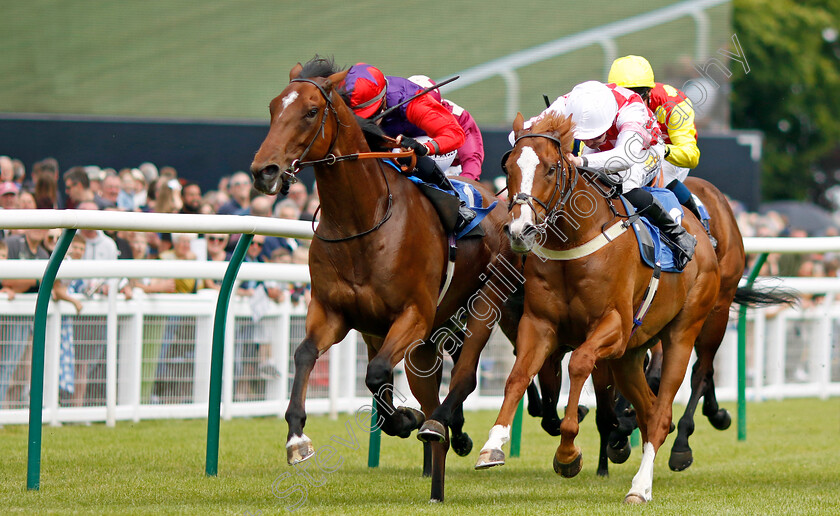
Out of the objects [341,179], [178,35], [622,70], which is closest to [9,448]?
[341,179]

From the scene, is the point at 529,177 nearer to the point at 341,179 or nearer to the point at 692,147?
the point at 341,179

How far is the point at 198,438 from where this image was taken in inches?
309

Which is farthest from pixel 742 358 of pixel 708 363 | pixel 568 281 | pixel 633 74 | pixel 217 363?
pixel 217 363

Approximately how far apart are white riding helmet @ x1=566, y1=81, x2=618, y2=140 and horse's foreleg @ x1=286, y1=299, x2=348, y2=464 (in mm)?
1641

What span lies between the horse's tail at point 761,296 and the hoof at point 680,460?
64.1 inches

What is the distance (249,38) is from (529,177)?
1186 cm

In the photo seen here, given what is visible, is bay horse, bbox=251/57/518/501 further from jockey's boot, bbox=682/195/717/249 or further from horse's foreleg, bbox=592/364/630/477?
jockey's boot, bbox=682/195/717/249

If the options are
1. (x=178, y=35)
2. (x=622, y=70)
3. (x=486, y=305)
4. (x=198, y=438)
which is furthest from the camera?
(x=178, y=35)

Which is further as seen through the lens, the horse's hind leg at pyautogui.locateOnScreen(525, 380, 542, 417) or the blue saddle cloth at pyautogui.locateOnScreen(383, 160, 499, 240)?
the horse's hind leg at pyautogui.locateOnScreen(525, 380, 542, 417)

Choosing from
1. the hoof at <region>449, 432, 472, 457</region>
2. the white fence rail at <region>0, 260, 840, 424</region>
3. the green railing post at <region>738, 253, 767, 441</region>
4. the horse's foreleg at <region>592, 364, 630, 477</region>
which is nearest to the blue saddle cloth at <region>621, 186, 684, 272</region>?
the horse's foreleg at <region>592, 364, 630, 477</region>

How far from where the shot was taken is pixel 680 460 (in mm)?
6668

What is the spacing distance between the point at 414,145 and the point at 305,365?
130cm

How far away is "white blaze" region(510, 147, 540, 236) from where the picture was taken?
5.02 metres

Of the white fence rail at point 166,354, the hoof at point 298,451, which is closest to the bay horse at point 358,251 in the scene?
the hoof at point 298,451
